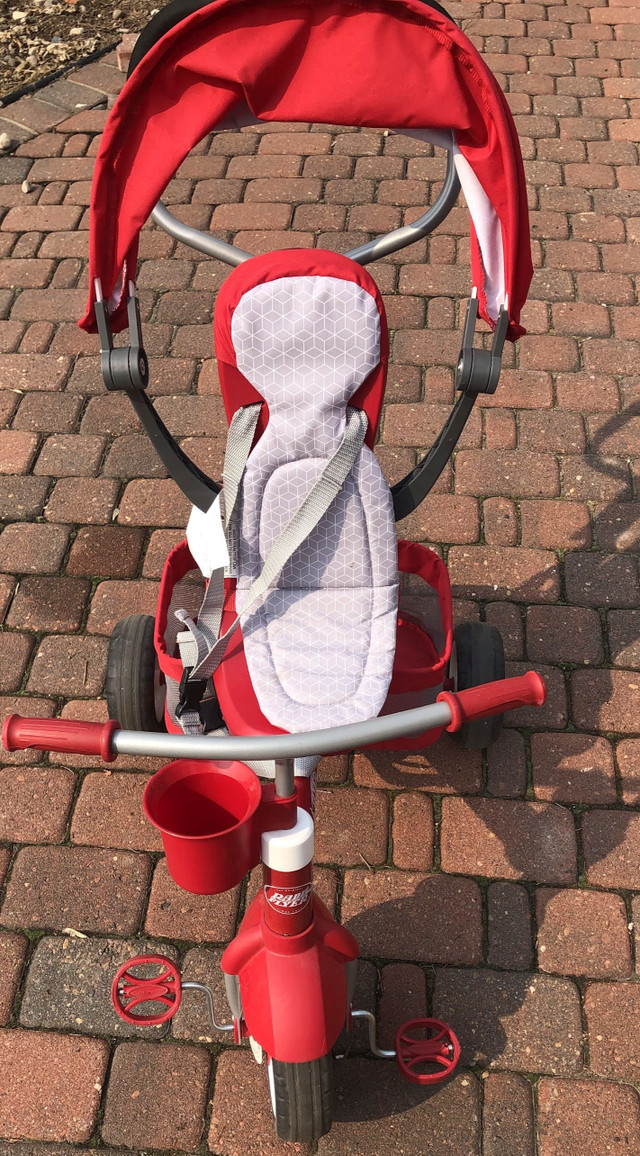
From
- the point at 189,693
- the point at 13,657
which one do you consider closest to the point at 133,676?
the point at 189,693

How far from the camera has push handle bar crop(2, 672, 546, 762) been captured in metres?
1.79

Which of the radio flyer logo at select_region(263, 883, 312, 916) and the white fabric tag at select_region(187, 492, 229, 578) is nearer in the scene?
the radio flyer logo at select_region(263, 883, 312, 916)

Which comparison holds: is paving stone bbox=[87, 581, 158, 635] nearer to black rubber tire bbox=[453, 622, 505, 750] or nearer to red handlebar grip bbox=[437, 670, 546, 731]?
black rubber tire bbox=[453, 622, 505, 750]

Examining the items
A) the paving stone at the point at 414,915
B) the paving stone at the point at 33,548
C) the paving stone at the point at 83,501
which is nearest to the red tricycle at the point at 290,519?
the paving stone at the point at 414,915

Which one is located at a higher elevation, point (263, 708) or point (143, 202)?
point (143, 202)

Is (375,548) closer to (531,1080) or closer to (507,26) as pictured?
(531,1080)

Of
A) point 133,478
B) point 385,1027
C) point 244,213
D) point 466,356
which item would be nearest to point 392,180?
point 244,213

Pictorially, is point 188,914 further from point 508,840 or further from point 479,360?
point 479,360

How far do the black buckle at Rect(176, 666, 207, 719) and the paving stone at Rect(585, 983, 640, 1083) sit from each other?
1.22m

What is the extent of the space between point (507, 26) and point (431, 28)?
448 cm

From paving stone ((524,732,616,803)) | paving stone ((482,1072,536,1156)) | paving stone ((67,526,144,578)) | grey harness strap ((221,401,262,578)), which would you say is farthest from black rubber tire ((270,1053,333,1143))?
paving stone ((67,526,144,578))

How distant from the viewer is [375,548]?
2.75m

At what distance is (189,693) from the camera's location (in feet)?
9.00

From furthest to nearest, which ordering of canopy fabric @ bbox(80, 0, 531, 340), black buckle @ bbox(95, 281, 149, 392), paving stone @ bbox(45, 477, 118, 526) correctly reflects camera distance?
paving stone @ bbox(45, 477, 118, 526), black buckle @ bbox(95, 281, 149, 392), canopy fabric @ bbox(80, 0, 531, 340)
